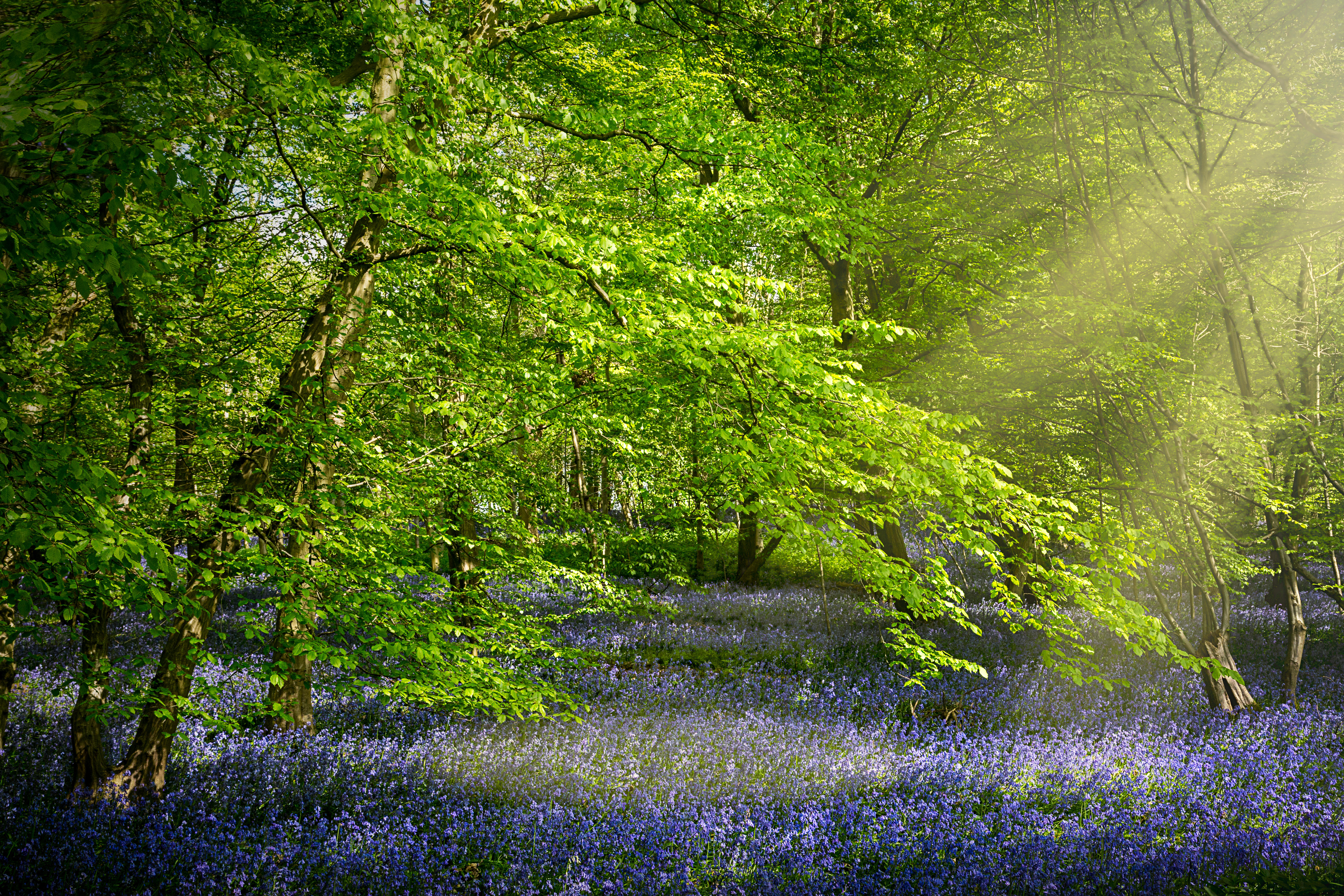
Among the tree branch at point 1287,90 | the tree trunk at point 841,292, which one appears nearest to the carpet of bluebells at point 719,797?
the tree branch at point 1287,90

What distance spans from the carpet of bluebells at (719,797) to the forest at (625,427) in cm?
6

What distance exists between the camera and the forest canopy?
3.70m

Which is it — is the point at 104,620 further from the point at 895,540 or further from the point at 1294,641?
the point at 1294,641

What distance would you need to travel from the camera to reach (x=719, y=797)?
242 inches

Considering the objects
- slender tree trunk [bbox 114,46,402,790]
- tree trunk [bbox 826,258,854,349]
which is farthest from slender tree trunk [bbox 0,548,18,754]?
tree trunk [bbox 826,258,854,349]

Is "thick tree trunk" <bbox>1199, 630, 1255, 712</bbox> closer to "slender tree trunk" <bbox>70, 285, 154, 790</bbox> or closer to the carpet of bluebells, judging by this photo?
the carpet of bluebells

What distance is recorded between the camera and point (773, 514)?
17.0 ft

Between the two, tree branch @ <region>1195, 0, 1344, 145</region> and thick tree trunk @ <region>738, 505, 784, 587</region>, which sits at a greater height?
tree branch @ <region>1195, 0, 1344, 145</region>

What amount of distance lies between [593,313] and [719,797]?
446 cm

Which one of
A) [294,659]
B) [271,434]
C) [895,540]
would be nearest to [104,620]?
[294,659]

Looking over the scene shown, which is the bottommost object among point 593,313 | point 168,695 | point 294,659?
point 294,659

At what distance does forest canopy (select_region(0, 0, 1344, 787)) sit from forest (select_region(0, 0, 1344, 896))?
0.24 ft

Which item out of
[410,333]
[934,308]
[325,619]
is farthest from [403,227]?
[934,308]

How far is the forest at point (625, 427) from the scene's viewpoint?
4.23 meters
